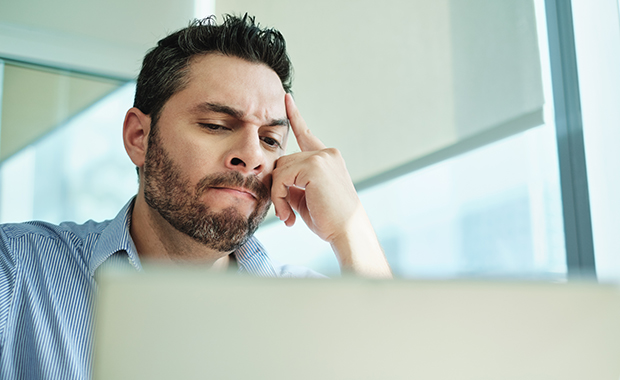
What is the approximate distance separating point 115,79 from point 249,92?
1206 millimetres

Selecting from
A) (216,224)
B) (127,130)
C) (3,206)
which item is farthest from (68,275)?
(3,206)

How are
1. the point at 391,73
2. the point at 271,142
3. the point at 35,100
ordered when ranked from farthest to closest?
the point at 391,73 → the point at 35,100 → the point at 271,142

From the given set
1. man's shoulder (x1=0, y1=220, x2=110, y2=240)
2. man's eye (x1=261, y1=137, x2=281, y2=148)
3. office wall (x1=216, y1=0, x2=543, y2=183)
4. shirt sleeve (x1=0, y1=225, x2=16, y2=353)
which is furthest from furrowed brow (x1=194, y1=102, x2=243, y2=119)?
office wall (x1=216, y1=0, x2=543, y2=183)

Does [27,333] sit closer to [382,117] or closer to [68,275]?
[68,275]

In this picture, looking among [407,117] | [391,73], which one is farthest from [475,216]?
[391,73]

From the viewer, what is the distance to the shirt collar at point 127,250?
118 cm

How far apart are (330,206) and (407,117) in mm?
1613

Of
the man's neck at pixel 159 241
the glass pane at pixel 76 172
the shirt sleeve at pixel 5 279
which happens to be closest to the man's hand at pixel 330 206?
the man's neck at pixel 159 241

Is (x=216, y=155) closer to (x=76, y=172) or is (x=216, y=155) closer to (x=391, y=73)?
(x=76, y=172)

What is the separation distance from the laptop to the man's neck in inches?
47.2

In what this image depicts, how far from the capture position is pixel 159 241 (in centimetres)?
139

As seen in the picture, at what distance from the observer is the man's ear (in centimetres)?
150

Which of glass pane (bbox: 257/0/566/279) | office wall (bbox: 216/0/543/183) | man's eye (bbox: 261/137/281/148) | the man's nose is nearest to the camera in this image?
the man's nose

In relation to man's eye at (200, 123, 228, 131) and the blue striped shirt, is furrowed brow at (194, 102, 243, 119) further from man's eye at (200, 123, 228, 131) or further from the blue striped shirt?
the blue striped shirt
